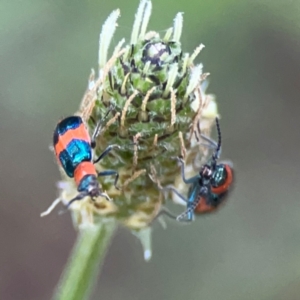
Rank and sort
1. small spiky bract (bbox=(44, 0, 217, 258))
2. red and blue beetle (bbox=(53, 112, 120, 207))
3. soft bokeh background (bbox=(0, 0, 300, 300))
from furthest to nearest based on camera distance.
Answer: soft bokeh background (bbox=(0, 0, 300, 300))
red and blue beetle (bbox=(53, 112, 120, 207))
small spiky bract (bbox=(44, 0, 217, 258))

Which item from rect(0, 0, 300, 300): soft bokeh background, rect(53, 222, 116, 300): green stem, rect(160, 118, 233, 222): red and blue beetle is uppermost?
rect(0, 0, 300, 300): soft bokeh background

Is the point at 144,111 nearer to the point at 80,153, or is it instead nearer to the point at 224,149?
the point at 80,153

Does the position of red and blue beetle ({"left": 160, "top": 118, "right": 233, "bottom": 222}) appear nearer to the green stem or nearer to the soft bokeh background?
the green stem

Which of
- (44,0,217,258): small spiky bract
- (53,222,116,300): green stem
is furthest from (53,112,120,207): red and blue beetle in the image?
(53,222,116,300): green stem

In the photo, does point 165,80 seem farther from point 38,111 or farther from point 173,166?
point 38,111

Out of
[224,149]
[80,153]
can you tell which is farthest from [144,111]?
[224,149]

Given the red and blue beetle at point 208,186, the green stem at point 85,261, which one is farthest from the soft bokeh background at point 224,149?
the green stem at point 85,261
